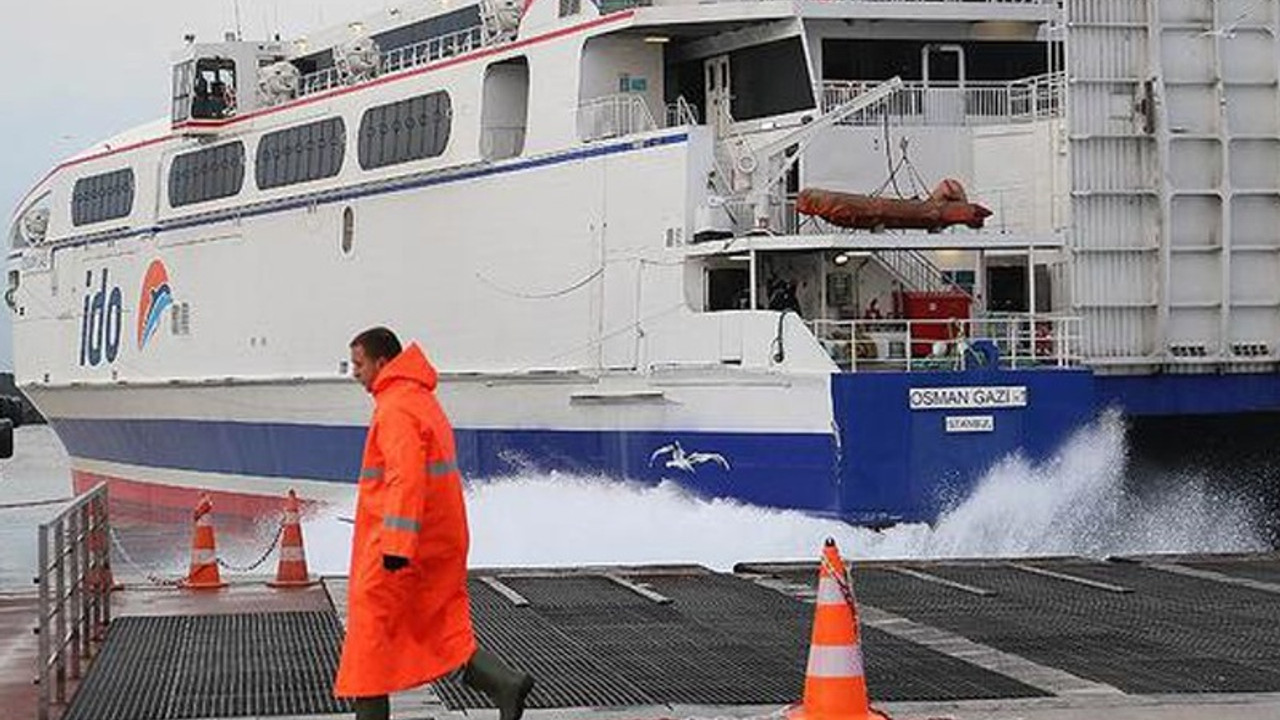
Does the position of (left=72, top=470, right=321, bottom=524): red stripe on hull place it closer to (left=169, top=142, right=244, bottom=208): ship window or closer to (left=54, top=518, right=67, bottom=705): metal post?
(left=169, top=142, right=244, bottom=208): ship window

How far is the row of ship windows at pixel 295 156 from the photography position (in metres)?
26.0

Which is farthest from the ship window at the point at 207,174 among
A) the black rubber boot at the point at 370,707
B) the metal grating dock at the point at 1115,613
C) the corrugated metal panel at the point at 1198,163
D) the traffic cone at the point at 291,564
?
the black rubber boot at the point at 370,707

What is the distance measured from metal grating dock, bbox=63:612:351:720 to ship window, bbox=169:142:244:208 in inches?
734

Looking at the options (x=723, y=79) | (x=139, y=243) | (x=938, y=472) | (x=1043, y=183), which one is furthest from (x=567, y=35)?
(x=139, y=243)

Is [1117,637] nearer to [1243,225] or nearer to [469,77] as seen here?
[1243,225]

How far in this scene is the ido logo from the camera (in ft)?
115

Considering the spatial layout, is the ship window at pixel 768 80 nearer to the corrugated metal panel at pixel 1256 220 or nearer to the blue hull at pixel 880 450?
the blue hull at pixel 880 450

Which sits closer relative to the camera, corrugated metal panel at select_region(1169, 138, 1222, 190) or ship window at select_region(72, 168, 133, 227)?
corrugated metal panel at select_region(1169, 138, 1222, 190)

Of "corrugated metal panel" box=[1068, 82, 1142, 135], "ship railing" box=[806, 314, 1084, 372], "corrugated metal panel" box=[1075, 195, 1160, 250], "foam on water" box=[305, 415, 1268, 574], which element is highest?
"corrugated metal panel" box=[1068, 82, 1142, 135]

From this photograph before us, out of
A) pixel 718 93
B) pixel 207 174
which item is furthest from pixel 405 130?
A: pixel 207 174

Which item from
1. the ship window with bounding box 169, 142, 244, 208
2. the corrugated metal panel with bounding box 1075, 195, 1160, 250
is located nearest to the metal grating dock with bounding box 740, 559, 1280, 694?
the corrugated metal panel with bounding box 1075, 195, 1160, 250

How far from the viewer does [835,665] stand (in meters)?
8.69

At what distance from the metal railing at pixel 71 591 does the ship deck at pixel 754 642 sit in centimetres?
16

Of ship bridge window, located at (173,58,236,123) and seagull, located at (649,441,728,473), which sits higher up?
ship bridge window, located at (173,58,236,123)
